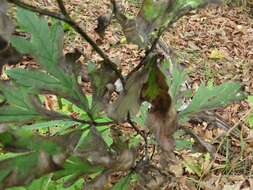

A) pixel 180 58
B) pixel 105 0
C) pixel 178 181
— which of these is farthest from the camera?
pixel 105 0

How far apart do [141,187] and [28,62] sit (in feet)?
6.78

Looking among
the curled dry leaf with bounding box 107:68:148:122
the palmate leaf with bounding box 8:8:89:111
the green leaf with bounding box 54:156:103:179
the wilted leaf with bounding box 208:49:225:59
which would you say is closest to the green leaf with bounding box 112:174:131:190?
the green leaf with bounding box 54:156:103:179

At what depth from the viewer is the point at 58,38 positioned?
1275mm

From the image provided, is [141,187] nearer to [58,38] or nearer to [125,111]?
[125,111]

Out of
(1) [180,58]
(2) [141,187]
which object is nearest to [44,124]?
(2) [141,187]

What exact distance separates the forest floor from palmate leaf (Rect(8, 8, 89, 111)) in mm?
110

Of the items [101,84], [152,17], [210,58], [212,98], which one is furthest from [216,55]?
[152,17]

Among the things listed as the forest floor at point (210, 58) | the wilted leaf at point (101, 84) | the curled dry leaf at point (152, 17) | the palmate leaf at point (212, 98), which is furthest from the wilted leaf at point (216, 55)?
the curled dry leaf at point (152, 17)

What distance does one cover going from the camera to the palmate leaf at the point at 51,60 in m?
1.26

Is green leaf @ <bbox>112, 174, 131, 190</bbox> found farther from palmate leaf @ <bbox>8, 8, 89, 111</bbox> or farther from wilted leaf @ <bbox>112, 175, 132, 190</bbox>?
palmate leaf @ <bbox>8, 8, 89, 111</bbox>

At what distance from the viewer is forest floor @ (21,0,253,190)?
84.7 inches

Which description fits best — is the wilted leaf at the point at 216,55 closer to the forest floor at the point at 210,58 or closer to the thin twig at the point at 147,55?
the forest floor at the point at 210,58

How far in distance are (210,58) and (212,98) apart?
2307mm

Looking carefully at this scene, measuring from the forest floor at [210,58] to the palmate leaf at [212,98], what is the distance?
0.87ft
